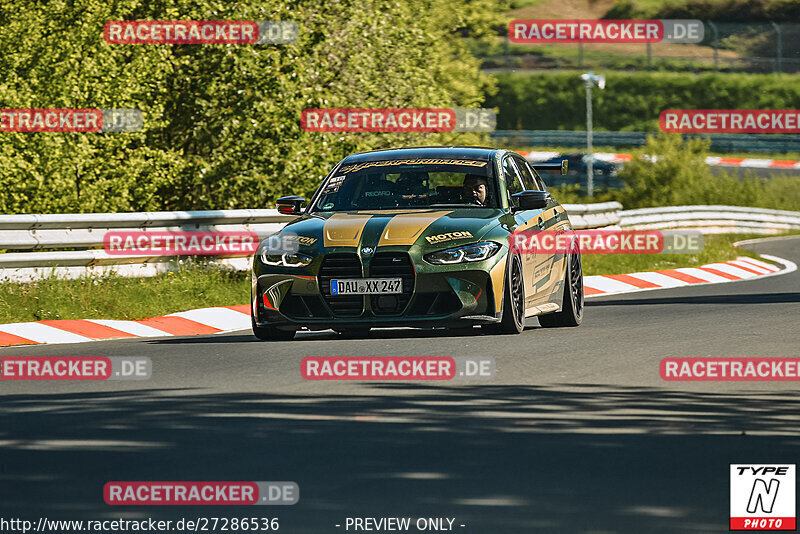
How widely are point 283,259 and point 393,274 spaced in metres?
0.93

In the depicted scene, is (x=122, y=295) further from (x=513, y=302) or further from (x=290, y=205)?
(x=513, y=302)

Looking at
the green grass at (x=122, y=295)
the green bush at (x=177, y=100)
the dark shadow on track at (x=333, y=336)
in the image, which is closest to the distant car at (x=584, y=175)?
the green bush at (x=177, y=100)

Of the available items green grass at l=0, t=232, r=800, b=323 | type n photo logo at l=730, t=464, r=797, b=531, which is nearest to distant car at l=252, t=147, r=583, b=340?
green grass at l=0, t=232, r=800, b=323

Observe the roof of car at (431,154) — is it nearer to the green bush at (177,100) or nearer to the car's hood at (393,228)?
the car's hood at (393,228)

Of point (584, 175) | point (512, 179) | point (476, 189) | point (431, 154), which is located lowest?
point (476, 189)

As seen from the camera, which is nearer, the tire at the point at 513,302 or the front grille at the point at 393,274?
the front grille at the point at 393,274

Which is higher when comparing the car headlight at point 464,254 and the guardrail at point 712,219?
the guardrail at point 712,219

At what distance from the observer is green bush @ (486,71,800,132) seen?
74250mm

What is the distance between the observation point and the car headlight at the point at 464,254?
39.0ft

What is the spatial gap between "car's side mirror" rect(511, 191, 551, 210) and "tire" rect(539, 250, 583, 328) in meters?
1.31

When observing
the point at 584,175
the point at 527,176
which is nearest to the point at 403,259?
the point at 527,176

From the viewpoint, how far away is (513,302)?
1245cm

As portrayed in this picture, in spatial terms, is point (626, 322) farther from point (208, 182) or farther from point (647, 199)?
point (647, 199)

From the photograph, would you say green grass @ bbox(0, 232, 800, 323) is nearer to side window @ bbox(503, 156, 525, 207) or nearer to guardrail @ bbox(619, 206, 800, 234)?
side window @ bbox(503, 156, 525, 207)
